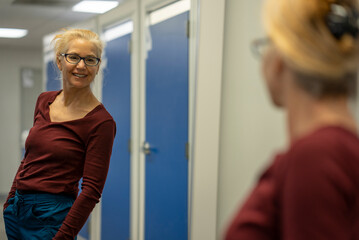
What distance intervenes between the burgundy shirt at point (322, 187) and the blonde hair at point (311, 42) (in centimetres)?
8

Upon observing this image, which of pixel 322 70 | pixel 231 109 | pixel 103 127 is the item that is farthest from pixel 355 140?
pixel 231 109

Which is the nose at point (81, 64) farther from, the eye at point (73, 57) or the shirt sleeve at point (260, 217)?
the shirt sleeve at point (260, 217)

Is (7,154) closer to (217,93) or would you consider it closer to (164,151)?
(164,151)

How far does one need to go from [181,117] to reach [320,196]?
2.46 metres

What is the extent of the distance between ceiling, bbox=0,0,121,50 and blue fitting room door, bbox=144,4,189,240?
2.30m

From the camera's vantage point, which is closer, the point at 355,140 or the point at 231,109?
the point at 355,140

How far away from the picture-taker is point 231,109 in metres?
2.74

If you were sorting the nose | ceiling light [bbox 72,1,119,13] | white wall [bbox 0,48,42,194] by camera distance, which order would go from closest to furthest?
1. the nose
2. ceiling light [bbox 72,1,119,13]
3. white wall [bbox 0,48,42,194]

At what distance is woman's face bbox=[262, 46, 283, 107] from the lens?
691mm

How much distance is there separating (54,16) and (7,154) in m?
2.80

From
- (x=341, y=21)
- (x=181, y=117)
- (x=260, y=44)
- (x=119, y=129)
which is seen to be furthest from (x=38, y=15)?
(x=341, y=21)

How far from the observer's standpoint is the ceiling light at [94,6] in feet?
17.2

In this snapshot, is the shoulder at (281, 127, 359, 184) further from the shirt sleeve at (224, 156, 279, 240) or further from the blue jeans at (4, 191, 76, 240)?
the blue jeans at (4, 191, 76, 240)

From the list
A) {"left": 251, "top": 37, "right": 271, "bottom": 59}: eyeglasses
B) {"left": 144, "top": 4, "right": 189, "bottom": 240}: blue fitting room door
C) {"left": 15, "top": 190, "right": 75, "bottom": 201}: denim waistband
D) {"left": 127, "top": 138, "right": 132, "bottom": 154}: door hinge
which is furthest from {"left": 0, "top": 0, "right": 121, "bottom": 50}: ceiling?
{"left": 251, "top": 37, "right": 271, "bottom": 59}: eyeglasses
